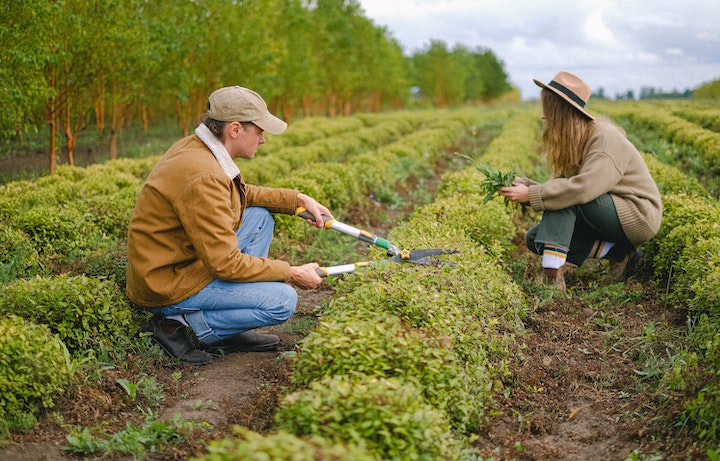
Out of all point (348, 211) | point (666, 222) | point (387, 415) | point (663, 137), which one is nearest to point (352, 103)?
point (663, 137)

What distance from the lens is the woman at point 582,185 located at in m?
4.93

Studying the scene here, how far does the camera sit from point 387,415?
238 centimetres

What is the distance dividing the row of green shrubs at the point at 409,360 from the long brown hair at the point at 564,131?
3.71ft

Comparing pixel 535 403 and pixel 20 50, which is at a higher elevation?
pixel 20 50

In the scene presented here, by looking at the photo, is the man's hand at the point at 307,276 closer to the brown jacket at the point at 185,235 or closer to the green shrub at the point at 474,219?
the brown jacket at the point at 185,235

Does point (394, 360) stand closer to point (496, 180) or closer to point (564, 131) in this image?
point (496, 180)

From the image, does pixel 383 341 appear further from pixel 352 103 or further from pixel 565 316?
pixel 352 103

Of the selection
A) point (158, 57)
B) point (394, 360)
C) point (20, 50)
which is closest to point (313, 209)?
point (394, 360)

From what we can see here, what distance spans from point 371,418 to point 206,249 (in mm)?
1654

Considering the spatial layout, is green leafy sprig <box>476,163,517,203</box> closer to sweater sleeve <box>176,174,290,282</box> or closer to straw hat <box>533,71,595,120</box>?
straw hat <box>533,71,595,120</box>

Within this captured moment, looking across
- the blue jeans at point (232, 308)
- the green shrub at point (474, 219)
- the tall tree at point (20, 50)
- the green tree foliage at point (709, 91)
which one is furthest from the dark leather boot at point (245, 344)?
the green tree foliage at point (709, 91)

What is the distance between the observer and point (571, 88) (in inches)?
198

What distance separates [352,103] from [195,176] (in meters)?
44.4

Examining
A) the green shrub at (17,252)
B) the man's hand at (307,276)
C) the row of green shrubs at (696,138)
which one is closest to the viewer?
the man's hand at (307,276)
